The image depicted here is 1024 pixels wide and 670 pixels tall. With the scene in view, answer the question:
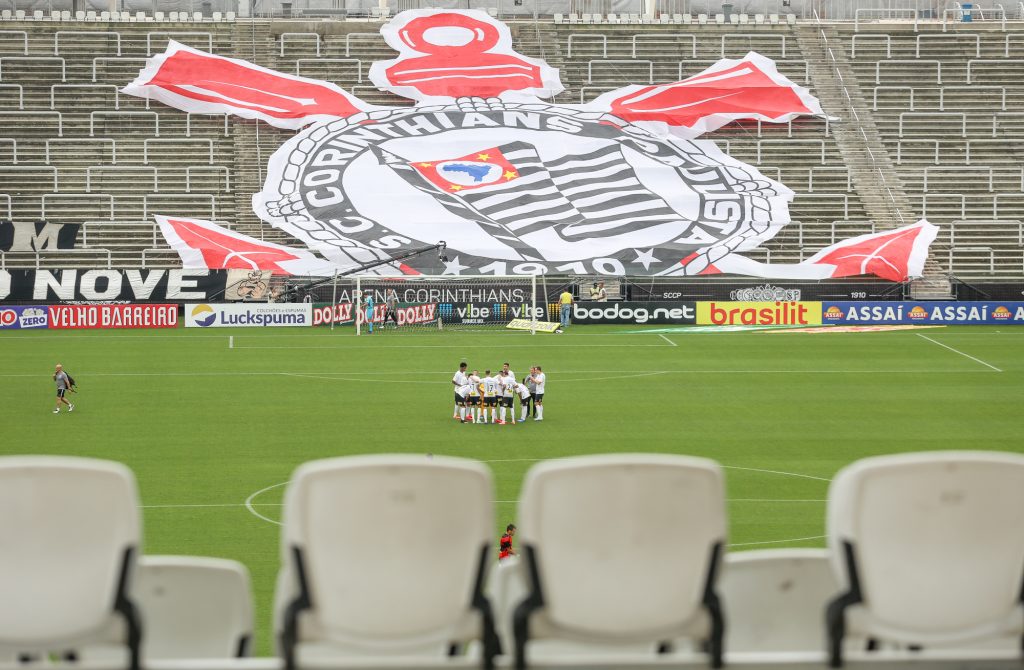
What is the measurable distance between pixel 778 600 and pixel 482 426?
23.6 m

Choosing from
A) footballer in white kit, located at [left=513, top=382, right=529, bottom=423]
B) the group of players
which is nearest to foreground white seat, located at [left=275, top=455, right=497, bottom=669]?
the group of players

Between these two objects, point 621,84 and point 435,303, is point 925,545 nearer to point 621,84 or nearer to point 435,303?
point 435,303

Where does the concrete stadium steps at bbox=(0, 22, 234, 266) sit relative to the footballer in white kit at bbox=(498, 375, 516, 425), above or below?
above

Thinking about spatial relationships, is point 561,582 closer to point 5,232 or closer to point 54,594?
point 54,594

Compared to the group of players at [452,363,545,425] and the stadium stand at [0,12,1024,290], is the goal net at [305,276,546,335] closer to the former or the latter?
the stadium stand at [0,12,1024,290]

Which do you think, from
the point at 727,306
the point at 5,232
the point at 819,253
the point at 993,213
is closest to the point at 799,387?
the point at 727,306

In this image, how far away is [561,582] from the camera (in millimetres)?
4621

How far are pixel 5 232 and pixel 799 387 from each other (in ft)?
113

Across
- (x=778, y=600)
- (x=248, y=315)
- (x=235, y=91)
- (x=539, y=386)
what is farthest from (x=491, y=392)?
(x=235, y=91)

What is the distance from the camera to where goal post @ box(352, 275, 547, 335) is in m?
50.3

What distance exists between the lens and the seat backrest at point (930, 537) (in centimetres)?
458

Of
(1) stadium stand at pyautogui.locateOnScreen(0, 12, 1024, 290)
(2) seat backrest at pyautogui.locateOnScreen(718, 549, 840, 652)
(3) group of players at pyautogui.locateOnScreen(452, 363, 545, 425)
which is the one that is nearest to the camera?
(2) seat backrest at pyautogui.locateOnScreen(718, 549, 840, 652)

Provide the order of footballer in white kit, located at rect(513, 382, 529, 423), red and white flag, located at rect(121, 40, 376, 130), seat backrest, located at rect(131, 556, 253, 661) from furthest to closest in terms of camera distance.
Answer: red and white flag, located at rect(121, 40, 376, 130)
footballer in white kit, located at rect(513, 382, 529, 423)
seat backrest, located at rect(131, 556, 253, 661)

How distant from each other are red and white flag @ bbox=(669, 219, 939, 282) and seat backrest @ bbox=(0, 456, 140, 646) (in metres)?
49.1
